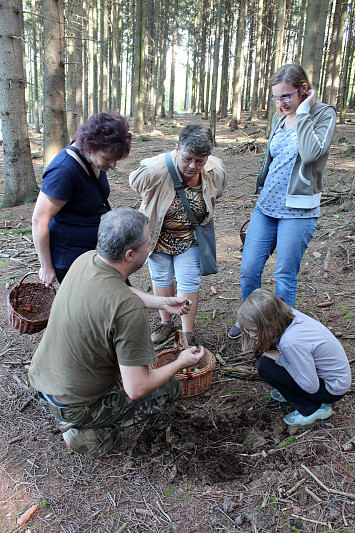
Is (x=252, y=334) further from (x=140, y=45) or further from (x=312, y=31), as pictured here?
(x=140, y=45)

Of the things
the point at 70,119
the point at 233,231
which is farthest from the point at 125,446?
the point at 70,119

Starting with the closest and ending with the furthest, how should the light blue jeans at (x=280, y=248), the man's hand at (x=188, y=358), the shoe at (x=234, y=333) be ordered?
1. the man's hand at (x=188, y=358)
2. the light blue jeans at (x=280, y=248)
3. the shoe at (x=234, y=333)

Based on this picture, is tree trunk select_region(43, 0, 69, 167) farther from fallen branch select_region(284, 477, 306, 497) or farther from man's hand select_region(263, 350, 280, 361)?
fallen branch select_region(284, 477, 306, 497)

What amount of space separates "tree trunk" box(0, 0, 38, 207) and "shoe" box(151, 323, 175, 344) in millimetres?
5468

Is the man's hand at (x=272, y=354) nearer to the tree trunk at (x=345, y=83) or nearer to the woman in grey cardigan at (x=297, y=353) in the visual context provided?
the woman in grey cardigan at (x=297, y=353)

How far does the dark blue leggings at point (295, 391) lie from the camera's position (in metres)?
2.64

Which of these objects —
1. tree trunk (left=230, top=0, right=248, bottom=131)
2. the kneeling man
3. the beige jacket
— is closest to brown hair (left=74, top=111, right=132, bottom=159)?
the beige jacket

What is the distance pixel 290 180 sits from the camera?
10.1ft

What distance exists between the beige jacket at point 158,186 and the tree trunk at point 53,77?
5.64 m

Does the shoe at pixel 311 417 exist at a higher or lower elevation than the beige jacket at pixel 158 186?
lower

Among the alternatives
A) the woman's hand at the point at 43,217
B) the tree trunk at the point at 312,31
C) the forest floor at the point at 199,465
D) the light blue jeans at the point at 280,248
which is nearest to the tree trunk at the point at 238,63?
the tree trunk at the point at 312,31

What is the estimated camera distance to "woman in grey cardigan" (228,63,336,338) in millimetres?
2881

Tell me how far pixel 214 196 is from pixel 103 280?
1.70 metres

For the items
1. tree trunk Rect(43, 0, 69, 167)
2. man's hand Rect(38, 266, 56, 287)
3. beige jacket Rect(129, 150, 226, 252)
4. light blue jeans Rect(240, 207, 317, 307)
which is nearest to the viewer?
man's hand Rect(38, 266, 56, 287)
